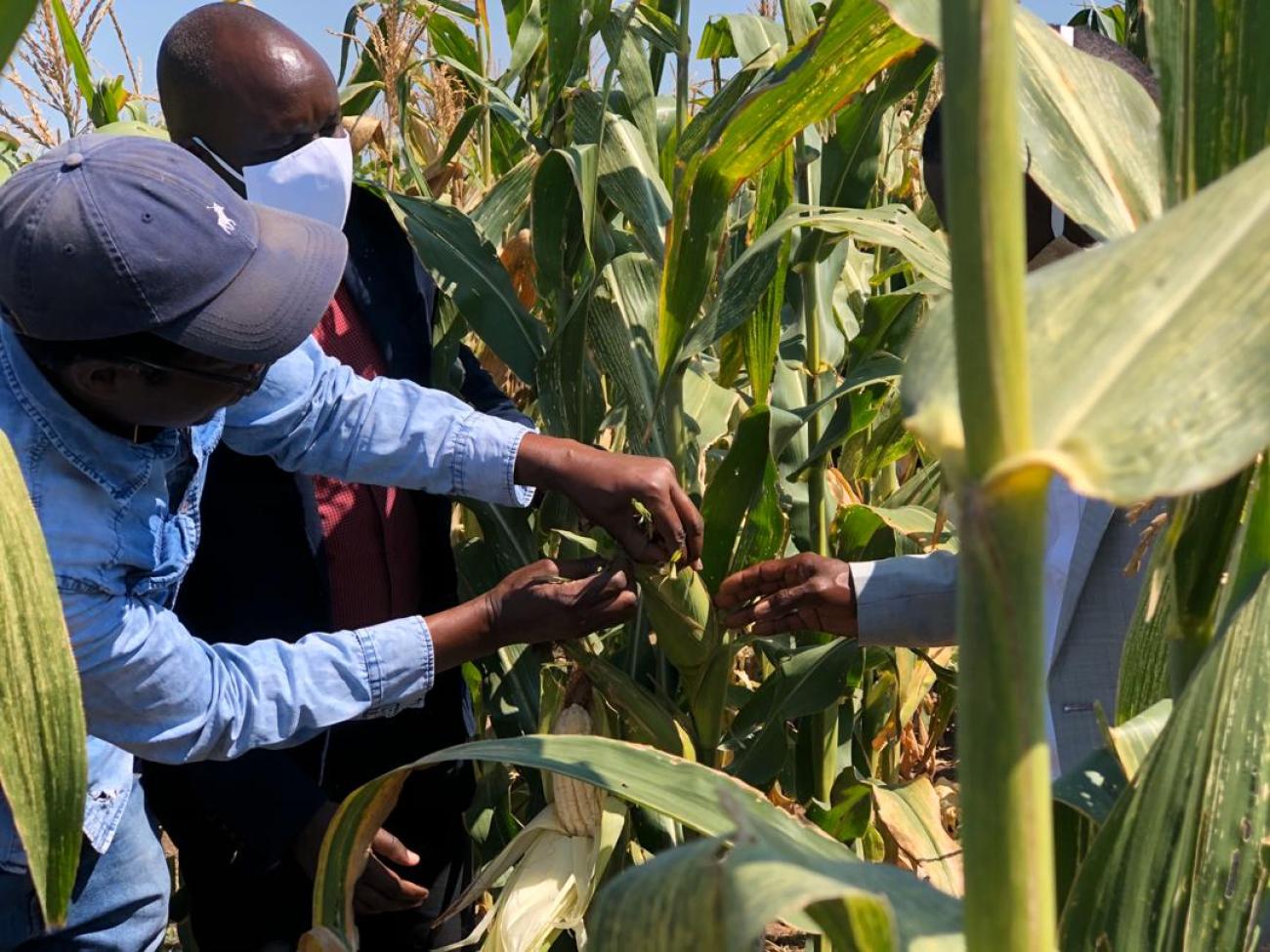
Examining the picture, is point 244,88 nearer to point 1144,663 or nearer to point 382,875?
point 382,875

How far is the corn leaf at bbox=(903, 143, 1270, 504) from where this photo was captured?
0.40 meters

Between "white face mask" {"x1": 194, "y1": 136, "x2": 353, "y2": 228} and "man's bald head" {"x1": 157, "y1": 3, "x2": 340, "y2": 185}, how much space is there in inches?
0.6

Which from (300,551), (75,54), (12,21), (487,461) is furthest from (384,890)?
(75,54)

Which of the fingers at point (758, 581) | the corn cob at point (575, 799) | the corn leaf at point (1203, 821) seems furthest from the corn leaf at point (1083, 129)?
the corn cob at point (575, 799)

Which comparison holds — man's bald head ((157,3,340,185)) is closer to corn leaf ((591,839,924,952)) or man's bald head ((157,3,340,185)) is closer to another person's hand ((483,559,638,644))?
another person's hand ((483,559,638,644))

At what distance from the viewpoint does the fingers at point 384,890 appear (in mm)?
1653

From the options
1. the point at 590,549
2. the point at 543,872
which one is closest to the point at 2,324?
the point at 590,549

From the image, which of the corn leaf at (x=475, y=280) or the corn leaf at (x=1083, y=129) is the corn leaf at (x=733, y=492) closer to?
the corn leaf at (x=475, y=280)

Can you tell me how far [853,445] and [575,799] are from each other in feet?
3.23

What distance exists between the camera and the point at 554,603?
56.7 inches

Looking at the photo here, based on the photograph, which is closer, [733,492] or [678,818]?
[678,818]

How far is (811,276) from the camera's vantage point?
71.5 inches

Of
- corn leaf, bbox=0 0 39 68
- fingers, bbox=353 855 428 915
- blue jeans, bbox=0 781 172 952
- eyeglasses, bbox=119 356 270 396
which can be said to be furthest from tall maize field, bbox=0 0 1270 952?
eyeglasses, bbox=119 356 270 396

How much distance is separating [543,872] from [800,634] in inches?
20.4
